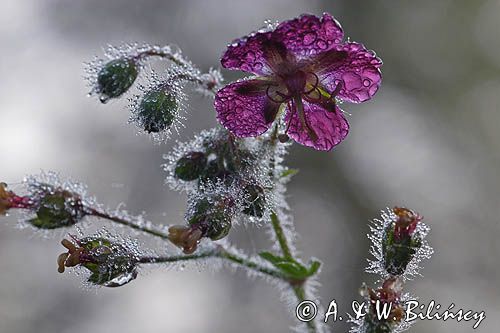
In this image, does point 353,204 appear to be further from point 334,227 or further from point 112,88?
point 112,88

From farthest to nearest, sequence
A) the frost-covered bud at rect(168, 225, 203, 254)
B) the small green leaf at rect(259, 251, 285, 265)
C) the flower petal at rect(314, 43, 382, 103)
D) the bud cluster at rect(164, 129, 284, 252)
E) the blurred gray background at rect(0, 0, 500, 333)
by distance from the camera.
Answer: the blurred gray background at rect(0, 0, 500, 333) → the small green leaf at rect(259, 251, 285, 265) → the flower petal at rect(314, 43, 382, 103) → the bud cluster at rect(164, 129, 284, 252) → the frost-covered bud at rect(168, 225, 203, 254)

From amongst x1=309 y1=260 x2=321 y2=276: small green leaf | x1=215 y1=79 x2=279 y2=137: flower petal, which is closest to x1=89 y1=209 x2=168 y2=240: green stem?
x1=215 y1=79 x2=279 y2=137: flower petal

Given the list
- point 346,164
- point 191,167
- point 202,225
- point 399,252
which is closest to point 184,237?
point 202,225

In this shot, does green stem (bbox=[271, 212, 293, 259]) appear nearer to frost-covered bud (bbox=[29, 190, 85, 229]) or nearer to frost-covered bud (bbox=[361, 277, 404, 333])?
frost-covered bud (bbox=[361, 277, 404, 333])

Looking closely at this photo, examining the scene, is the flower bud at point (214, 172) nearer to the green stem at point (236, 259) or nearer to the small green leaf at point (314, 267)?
the green stem at point (236, 259)

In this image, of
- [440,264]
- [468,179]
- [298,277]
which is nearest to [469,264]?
[440,264]

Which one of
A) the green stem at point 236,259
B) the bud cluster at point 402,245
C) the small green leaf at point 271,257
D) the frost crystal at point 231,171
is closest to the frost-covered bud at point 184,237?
the frost crystal at point 231,171

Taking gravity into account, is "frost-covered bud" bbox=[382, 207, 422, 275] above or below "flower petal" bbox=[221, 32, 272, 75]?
below

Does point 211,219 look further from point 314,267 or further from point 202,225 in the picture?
point 314,267

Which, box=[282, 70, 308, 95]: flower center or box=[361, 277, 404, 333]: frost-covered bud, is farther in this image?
box=[282, 70, 308, 95]: flower center
